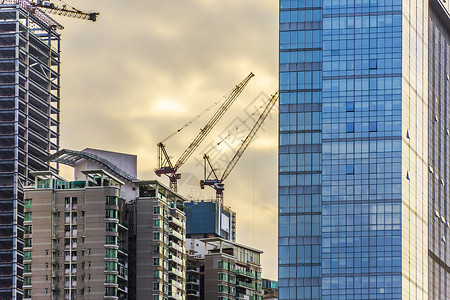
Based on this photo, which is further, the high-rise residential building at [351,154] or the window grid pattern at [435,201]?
the window grid pattern at [435,201]

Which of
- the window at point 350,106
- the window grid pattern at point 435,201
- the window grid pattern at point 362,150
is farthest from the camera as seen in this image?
the window grid pattern at point 435,201

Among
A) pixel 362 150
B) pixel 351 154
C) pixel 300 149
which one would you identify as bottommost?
pixel 351 154

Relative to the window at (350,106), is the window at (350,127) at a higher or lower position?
lower

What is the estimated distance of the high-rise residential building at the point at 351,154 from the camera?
173250mm

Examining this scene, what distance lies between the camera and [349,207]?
17550 centimetres

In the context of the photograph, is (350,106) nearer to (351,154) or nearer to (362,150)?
(362,150)

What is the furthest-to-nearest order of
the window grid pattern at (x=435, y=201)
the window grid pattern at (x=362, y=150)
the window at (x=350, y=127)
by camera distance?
the window grid pattern at (x=435, y=201) → the window at (x=350, y=127) → the window grid pattern at (x=362, y=150)

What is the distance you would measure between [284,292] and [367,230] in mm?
14444

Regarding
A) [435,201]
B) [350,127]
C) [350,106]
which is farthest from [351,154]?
[435,201]

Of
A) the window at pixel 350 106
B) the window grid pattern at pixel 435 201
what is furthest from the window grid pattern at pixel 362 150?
the window grid pattern at pixel 435 201

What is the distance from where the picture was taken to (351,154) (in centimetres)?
17688

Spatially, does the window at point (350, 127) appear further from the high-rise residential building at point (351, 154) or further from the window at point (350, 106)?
the window at point (350, 106)

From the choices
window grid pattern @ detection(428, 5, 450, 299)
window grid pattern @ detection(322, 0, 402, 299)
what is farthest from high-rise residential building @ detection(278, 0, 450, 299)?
window grid pattern @ detection(428, 5, 450, 299)

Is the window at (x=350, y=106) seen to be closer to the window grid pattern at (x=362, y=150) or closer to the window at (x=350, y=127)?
the window grid pattern at (x=362, y=150)
